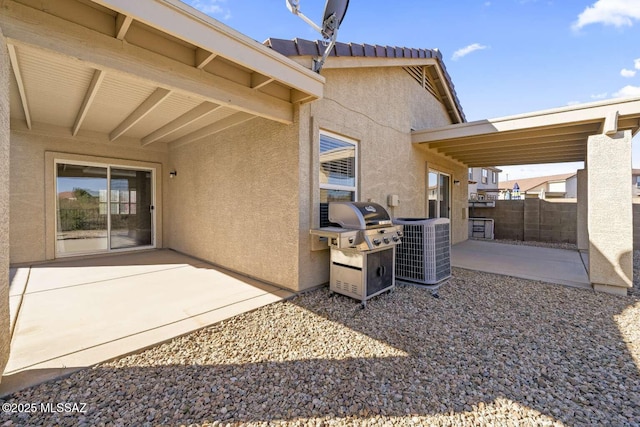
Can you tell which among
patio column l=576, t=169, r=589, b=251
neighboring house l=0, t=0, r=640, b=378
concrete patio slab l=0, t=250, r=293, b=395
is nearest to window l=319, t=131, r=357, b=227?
neighboring house l=0, t=0, r=640, b=378

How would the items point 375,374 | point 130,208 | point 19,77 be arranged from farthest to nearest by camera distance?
1. point 130,208
2. point 19,77
3. point 375,374

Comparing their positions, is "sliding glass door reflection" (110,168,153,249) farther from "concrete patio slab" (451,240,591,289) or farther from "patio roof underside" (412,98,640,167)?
"concrete patio slab" (451,240,591,289)

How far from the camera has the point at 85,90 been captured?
14.1 ft

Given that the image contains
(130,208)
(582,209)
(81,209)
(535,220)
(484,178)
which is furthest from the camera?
(484,178)

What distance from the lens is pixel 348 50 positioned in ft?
15.8

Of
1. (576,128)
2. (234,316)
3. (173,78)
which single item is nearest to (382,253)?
(234,316)

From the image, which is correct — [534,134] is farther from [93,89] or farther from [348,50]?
[93,89]

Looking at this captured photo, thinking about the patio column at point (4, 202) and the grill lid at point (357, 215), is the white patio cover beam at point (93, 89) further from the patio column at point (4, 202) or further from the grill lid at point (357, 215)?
the grill lid at point (357, 215)

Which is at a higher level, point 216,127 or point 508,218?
point 216,127

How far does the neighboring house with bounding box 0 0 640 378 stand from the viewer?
265cm

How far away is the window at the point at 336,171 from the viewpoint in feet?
15.5

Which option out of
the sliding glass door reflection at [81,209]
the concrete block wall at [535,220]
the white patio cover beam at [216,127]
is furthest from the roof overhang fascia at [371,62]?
the sliding glass door reflection at [81,209]

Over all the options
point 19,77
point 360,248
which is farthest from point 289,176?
point 19,77

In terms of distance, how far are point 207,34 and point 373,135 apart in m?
3.75
